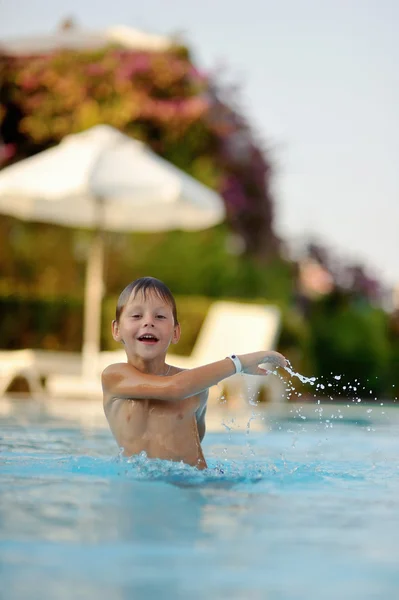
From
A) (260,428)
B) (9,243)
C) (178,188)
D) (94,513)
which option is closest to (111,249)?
(9,243)

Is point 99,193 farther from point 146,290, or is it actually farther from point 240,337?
point 146,290

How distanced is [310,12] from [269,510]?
1720cm

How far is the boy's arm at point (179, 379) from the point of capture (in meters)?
3.38

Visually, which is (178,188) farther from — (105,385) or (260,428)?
(105,385)

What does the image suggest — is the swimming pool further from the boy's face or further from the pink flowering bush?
the pink flowering bush

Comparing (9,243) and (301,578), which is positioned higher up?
(9,243)

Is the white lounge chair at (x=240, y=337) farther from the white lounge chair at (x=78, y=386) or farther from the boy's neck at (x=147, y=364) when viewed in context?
the boy's neck at (x=147, y=364)

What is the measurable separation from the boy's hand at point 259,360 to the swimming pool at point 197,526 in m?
0.37

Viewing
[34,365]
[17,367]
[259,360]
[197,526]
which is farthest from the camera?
[34,365]

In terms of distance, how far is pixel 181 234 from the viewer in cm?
1419

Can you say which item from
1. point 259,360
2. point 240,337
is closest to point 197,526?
point 259,360

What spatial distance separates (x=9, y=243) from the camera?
13.8 meters

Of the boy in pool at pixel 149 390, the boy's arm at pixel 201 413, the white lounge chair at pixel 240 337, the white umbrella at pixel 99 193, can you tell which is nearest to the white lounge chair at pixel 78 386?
the white umbrella at pixel 99 193

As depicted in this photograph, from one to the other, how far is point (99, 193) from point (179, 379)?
749cm
